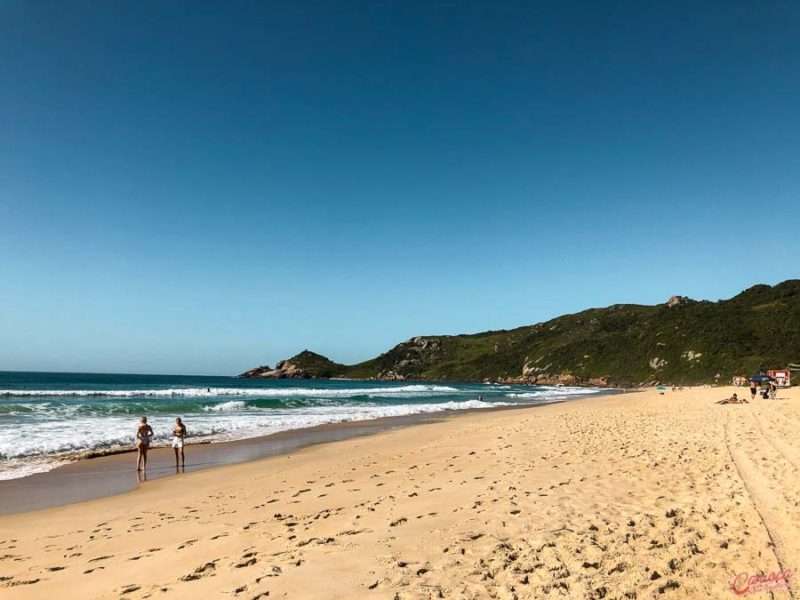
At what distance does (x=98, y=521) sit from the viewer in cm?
888

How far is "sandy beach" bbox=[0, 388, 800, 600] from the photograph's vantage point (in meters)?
5.02

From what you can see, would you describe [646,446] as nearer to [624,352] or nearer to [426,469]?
[426,469]

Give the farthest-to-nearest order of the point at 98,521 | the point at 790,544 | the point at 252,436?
1. the point at 252,436
2. the point at 98,521
3. the point at 790,544

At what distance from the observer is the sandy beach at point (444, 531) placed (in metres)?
5.02

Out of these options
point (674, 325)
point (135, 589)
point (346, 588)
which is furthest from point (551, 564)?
point (674, 325)

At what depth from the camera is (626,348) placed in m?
110

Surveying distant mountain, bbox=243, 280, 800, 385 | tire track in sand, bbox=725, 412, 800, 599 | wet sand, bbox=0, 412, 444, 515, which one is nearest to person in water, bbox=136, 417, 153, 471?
wet sand, bbox=0, 412, 444, 515

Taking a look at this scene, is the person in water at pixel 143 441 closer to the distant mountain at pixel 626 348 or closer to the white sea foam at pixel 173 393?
the white sea foam at pixel 173 393

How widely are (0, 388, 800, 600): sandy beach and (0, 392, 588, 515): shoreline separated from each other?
104 cm

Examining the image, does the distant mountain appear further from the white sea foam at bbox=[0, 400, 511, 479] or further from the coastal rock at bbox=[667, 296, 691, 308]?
the white sea foam at bbox=[0, 400, 511, 479]

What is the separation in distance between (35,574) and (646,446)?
45.3 feet

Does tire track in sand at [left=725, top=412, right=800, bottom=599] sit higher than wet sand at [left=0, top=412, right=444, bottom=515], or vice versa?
tire track in sand at [left=725, top=412, right=800, bottom=599]

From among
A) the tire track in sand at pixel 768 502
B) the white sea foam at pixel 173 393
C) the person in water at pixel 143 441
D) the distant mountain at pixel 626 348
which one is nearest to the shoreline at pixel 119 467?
the person in water at pixel 143 441

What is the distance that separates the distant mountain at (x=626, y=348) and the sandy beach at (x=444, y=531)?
248ft
